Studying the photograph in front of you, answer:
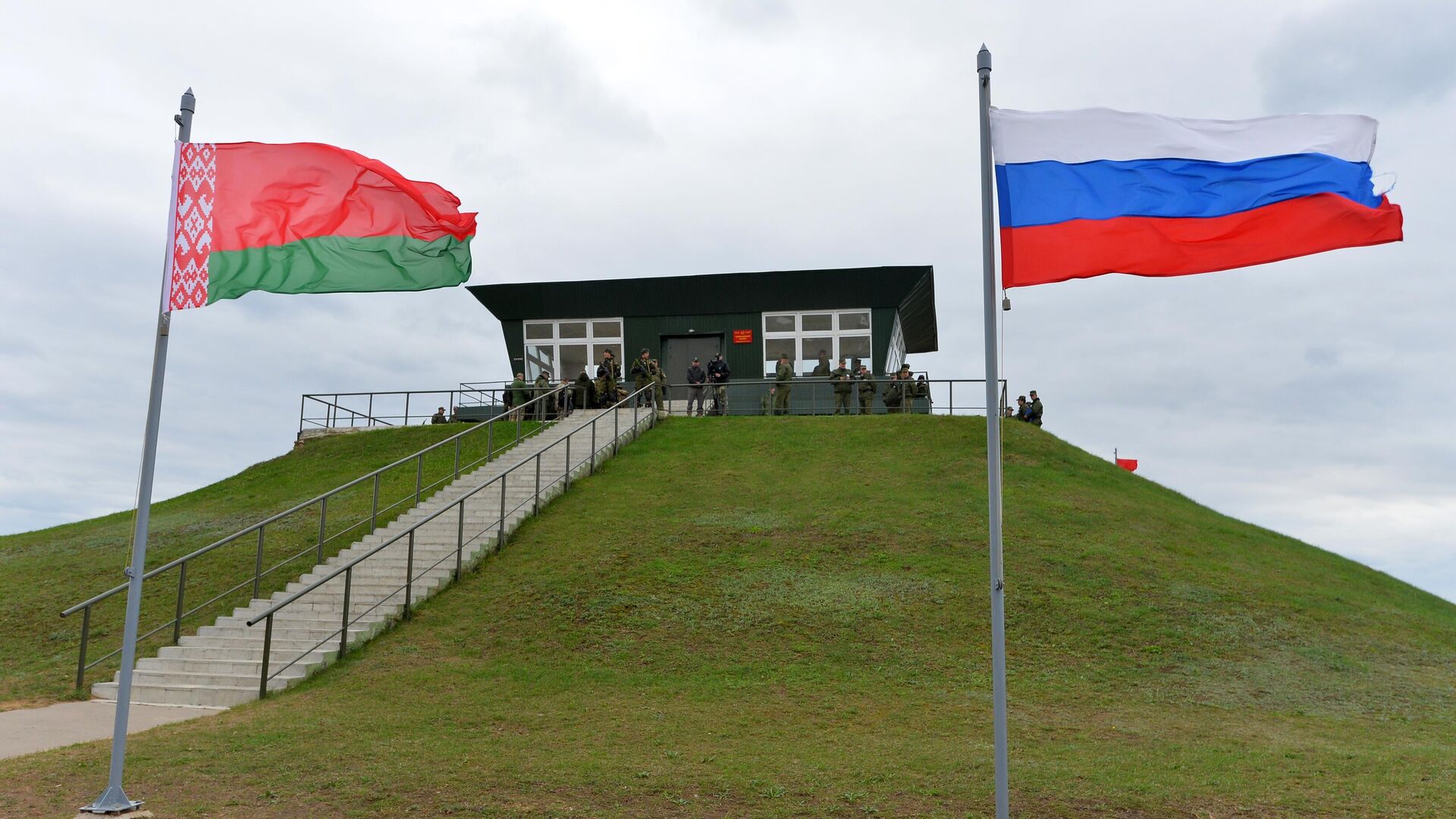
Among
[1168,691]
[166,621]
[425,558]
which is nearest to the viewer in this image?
[1168,691]

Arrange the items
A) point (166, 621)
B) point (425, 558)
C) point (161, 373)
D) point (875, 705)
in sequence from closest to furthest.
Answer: point (161, 373) → point (875, 705) → point (166, 621) → point (425, 558)

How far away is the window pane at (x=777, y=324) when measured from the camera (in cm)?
3108

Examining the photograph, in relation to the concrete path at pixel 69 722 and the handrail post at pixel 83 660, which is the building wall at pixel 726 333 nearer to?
the handrail post at pixel 83 660

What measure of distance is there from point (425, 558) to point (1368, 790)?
12.2 m

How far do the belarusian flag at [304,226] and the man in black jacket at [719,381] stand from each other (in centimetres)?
1776

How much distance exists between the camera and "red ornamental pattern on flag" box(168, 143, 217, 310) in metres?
7.61

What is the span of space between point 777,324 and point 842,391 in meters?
4.60

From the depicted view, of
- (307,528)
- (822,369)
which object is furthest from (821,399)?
(307,528)

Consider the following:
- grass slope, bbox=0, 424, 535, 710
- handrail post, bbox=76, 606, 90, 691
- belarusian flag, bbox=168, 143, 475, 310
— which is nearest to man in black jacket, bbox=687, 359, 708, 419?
grass slope, bbox=0, 424, 535, 710

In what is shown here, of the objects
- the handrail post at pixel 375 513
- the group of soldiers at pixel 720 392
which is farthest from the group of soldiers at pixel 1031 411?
the handrail post at pixel 375 513

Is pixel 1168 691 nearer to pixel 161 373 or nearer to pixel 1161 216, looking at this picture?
pixel 1161 216

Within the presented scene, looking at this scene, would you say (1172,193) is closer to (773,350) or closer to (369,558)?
(369,558)

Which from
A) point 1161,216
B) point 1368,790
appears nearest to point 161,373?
point 1161,216

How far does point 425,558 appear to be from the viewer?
15.6 metres
